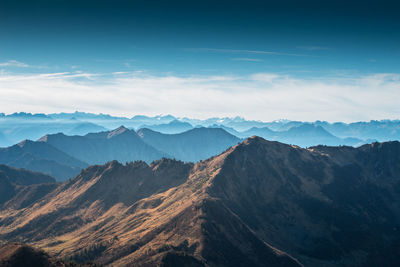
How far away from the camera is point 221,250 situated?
19512 centimetres

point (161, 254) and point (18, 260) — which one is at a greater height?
point (18, 260)

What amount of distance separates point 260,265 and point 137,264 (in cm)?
7226

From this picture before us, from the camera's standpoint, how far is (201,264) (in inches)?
6885

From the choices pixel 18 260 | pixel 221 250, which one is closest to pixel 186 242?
pixel 221 250

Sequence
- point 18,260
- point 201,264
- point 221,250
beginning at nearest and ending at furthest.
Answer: point 18,260 → point 201,264 → point 221,250

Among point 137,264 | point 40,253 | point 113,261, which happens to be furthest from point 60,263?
point 113,261

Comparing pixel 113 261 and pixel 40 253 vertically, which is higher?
pixel 40 253

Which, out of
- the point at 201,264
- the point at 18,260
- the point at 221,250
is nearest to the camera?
the point at 18,260

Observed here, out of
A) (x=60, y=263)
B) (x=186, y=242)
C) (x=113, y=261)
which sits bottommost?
(x=113, y=261)

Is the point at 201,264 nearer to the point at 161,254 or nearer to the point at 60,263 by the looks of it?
the point at 161,254

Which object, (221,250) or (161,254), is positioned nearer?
(161,254)

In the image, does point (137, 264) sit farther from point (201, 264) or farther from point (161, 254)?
point (201, 264)

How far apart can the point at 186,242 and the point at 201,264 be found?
2500cm

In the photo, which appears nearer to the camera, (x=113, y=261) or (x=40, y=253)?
(x=40, y=253)
